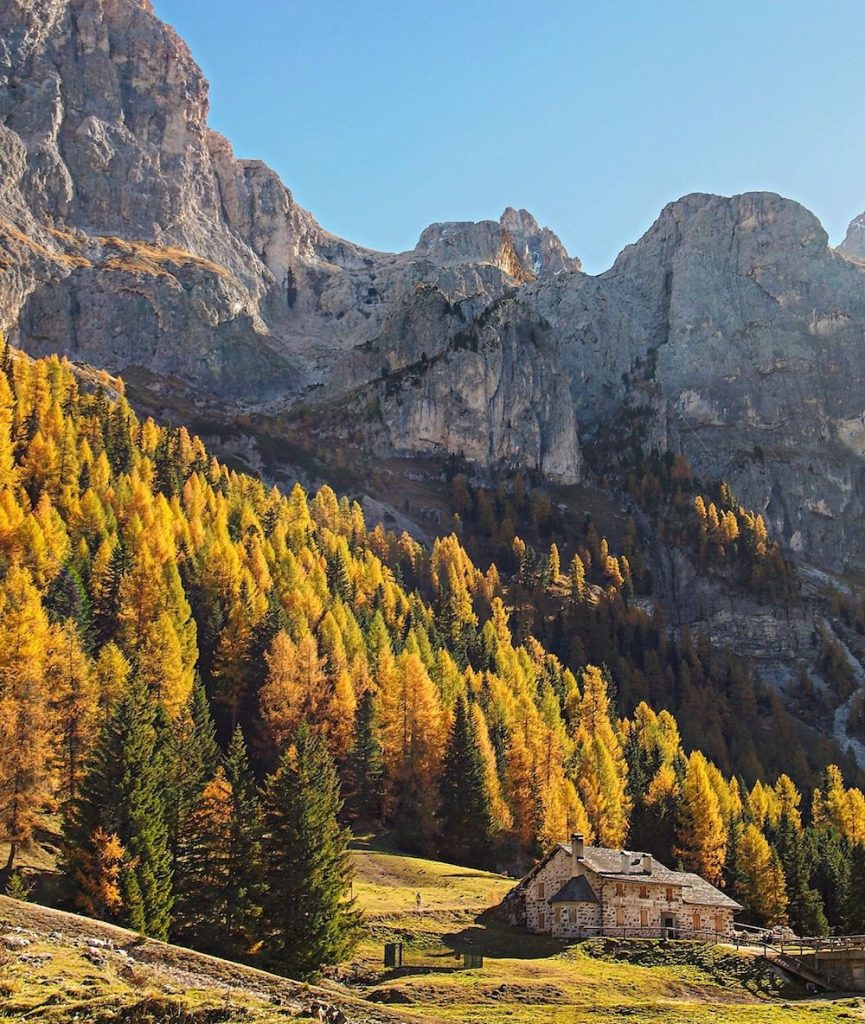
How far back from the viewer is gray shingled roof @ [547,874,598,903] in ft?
214

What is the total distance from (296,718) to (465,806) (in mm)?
14767

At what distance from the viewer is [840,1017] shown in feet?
161

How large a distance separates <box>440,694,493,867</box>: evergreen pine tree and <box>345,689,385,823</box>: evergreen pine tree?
5176 millimetres

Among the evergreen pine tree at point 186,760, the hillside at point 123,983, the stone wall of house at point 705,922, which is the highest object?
the evergreen pine tree at point 186,760

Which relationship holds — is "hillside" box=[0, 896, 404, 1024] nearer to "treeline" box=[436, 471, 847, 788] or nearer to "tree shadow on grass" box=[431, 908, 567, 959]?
"tree shadow on grass" box=[431, 908, 567, 959]

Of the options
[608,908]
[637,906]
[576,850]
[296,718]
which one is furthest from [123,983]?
[296,718]

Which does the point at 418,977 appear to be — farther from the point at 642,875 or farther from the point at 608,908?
the point at 642,875

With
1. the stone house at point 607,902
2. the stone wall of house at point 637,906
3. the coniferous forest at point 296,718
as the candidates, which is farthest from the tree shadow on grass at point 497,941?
the coniferous forest at point 296,718

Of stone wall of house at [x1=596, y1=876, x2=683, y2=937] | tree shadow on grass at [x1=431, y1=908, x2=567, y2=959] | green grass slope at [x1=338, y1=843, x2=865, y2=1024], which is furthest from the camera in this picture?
stone wall of house at [x1=596, y1=876, x2=683, y2=937]

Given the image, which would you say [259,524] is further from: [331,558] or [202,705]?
[202,705]

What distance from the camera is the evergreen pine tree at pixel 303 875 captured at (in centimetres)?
4772

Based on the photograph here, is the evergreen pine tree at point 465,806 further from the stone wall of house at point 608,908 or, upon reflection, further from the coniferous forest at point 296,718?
the stone wall of house at point 608,908

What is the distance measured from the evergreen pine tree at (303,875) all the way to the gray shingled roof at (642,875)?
63.7ft

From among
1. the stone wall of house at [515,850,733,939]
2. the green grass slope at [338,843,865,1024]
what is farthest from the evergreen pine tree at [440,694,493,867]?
the stone wall of house at [515,850,733,939]
